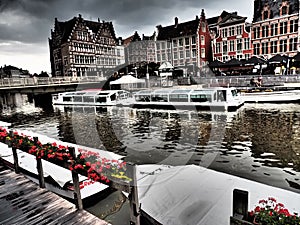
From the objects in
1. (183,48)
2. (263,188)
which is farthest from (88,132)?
(183,48)

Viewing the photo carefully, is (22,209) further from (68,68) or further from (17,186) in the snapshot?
(68,68)

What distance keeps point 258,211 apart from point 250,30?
46.5 meters

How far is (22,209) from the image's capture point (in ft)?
→ 17.3

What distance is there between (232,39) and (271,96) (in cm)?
2376

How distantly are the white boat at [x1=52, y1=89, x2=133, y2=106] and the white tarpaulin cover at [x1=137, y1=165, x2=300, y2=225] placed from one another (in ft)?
79.0

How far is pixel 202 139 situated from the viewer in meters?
13.8

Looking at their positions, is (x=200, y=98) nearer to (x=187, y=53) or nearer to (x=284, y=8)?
(x=284, y=8)

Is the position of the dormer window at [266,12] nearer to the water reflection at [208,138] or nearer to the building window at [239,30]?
the building window at [239,30]

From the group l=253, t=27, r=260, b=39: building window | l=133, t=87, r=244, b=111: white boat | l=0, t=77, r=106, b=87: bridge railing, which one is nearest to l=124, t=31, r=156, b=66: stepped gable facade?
l=0, t=77, r=106, b=87: bridge railing

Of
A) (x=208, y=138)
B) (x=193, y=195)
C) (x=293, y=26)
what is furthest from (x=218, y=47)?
(x=193, y=195)

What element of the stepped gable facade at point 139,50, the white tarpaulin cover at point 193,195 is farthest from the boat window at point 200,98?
the stepped gable facade at point 139,50

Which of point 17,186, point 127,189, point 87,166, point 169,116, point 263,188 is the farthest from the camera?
point 169,116

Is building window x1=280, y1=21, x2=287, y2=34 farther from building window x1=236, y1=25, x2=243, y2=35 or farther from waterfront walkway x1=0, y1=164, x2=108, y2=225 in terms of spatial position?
waterfront walkway x1=0, y1=164, x2=108, y2=225

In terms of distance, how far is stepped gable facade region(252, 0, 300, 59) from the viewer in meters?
38.4
